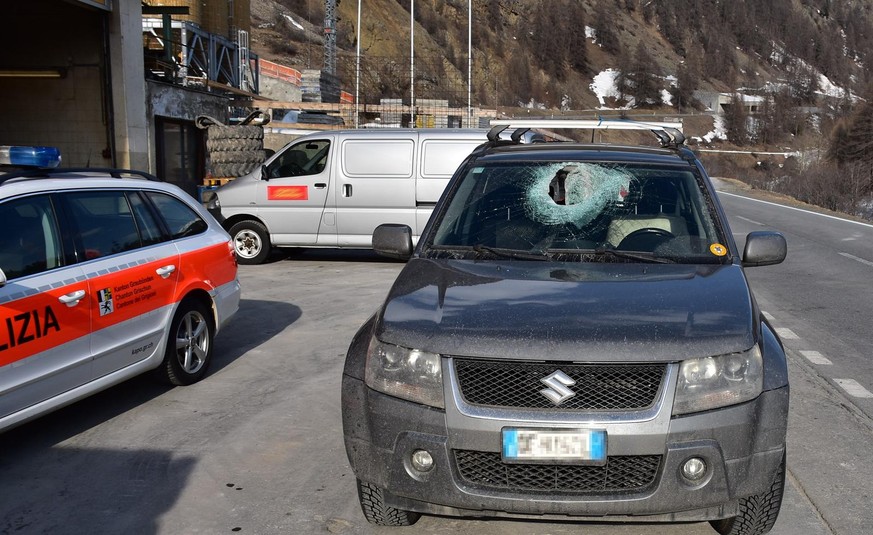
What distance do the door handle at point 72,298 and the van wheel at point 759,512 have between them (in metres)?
3.78

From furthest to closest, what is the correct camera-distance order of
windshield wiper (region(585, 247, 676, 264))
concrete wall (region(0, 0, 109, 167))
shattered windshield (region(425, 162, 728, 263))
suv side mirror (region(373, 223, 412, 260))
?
concrete wall (region(0, 0, 109, 167)), suv side mirror (region(373, 223, 412, 260)), shattered windshield (region(425, 162, 728, 263)), windshield wiper (region(585, 247, 676, 264))

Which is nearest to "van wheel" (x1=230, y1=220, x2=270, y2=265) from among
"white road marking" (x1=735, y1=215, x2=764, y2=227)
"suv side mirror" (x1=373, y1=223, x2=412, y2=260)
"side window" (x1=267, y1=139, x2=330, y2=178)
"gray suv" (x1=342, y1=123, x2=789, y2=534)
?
"side window" (x1=267, y1=139, x2=330, y2=178)

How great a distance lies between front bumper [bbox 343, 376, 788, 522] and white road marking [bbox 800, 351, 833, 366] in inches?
161

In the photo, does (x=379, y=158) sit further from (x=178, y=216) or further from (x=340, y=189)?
(x=178, y=216)

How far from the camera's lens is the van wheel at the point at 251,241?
44.9 feet

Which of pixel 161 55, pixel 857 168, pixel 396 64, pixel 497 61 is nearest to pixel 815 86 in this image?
pixel 497 61

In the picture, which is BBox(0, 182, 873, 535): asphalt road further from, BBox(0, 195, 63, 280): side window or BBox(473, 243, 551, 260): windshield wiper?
BBox(473, 243, 551, 260): windshield wiper

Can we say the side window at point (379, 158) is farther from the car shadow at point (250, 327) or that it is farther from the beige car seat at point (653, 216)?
the beige car seat at point (653, 216)

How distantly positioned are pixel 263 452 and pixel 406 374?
1.89 metres

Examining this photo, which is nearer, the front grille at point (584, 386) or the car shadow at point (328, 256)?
the front grille at point (584, 386)

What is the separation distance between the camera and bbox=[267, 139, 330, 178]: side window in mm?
13578

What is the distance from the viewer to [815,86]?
14500 centimetres

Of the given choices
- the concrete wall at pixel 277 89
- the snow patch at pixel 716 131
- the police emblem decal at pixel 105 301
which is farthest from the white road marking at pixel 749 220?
the snow patch at pixel 716 131

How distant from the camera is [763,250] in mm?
4906
